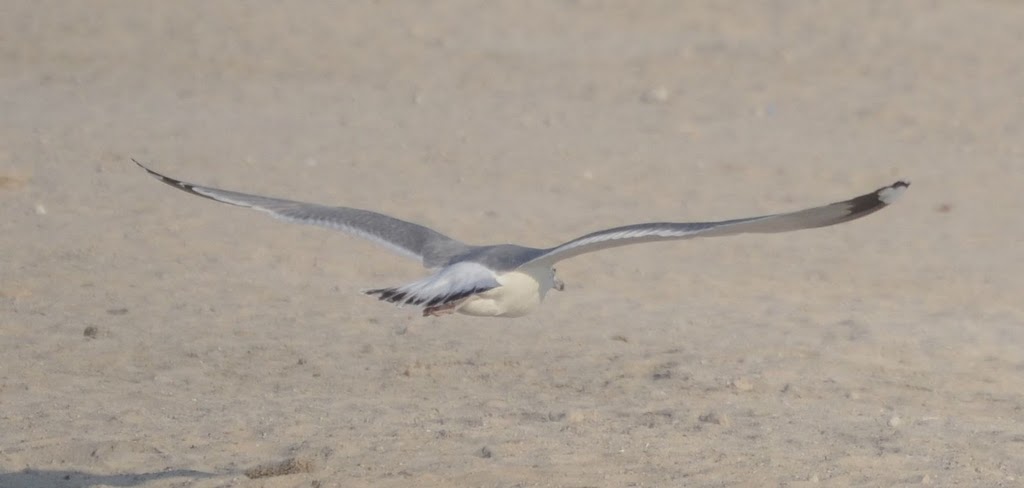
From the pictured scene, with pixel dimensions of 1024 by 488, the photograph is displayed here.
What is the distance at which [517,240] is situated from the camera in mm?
10492

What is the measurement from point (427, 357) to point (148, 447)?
5.67ft

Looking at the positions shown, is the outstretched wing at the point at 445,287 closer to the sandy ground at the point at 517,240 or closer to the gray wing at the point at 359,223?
the gray wing at the point at 359,223

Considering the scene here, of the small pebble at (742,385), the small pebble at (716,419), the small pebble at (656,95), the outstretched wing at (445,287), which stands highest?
the small pebble at (656,95)

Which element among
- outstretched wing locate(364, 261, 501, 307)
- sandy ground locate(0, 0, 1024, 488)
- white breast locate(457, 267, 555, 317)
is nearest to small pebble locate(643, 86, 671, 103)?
sandy ground locate(0, 0, 1024, 488)

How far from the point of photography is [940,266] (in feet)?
33.6

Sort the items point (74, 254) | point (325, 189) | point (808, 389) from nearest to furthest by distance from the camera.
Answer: point (808, 389) → point (74, 254) → point (325, 189)

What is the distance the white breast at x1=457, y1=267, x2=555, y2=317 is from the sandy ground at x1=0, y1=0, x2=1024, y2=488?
0.59 meters

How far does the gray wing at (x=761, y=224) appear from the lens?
5.28m

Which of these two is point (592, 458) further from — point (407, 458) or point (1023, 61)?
point (1023, 61)

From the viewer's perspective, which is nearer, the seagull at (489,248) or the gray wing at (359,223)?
the seagull at (489,248)

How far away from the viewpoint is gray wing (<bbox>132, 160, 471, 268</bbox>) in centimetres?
690

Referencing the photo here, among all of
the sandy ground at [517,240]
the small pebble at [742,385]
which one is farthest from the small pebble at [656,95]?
the small pebble at [742,385]

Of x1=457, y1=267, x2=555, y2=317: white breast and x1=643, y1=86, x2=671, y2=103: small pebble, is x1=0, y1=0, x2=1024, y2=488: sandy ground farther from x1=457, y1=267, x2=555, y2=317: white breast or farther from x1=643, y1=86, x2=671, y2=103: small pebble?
x1=457, y1=267, x2=555, y2=317: white breast

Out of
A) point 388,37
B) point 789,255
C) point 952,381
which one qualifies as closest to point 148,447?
point 952,381
